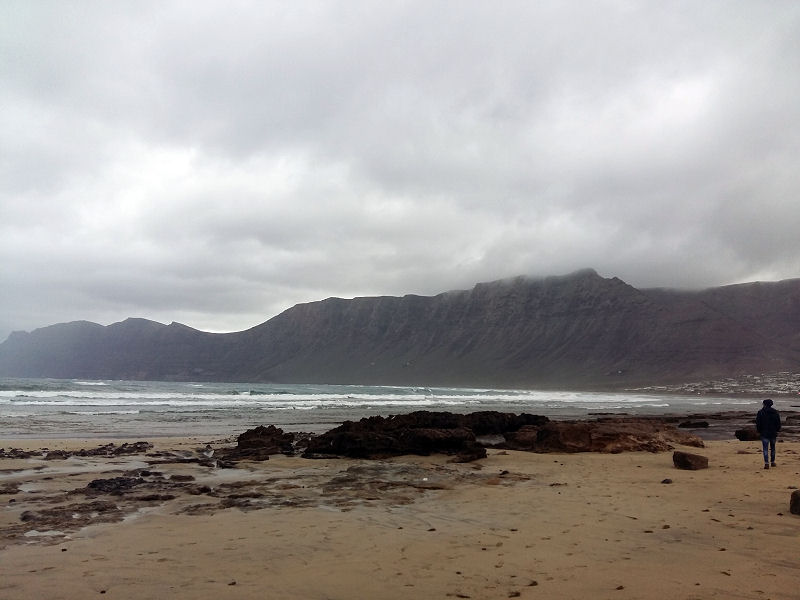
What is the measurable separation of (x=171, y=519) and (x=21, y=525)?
6.57ft

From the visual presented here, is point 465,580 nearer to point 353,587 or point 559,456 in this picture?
point 353,587

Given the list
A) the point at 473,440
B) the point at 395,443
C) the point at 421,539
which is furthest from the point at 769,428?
the point at 421,539

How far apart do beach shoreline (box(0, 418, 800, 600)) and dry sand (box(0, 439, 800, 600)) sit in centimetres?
3

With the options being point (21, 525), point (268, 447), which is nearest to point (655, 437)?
point (268, 447)

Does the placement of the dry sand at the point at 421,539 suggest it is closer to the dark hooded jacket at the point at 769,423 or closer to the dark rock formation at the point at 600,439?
the dark hooded jacket at the point at 769,423

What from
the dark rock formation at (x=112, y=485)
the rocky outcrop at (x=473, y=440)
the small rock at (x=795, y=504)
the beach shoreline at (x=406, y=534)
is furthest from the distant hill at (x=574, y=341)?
the dark rock formation at (x=112, y=485)

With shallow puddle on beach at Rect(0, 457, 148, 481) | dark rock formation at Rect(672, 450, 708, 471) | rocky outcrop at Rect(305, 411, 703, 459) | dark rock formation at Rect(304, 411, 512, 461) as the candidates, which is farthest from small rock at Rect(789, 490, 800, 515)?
shallow puddle on beach at Rect(0, 457, 148, 481)

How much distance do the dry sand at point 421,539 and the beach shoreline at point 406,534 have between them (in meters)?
0.03

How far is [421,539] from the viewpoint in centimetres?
709

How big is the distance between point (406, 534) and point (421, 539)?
0.35 m

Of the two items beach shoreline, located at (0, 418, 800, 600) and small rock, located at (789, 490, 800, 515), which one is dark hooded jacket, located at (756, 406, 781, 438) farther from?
small rock, located at (789, 490, 800, 515)

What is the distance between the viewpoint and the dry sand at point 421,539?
17.4ft

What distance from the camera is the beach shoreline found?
533 cm

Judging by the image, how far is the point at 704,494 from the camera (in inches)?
384
